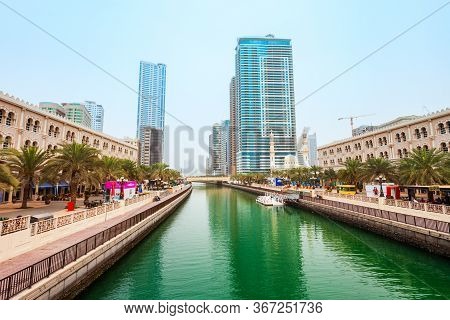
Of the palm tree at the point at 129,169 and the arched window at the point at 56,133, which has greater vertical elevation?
the arched window at the point at 56,133

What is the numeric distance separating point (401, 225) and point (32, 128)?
54740 mm

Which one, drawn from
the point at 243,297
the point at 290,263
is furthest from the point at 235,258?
the point at 243,297

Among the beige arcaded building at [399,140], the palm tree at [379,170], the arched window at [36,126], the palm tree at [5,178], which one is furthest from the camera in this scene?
the beige arcaded building at [399,140]

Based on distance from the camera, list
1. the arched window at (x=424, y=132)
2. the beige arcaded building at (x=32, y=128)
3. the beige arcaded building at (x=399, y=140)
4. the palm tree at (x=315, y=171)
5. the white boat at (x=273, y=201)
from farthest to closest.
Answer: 1. the palm tree at (x=315, y=171)
2. the white boat at (x=273, y=201)
3. the arched window at (x=424, y=132)
4. the beige arcaded building at (x=399, y=140)
5. the beige arcaded building at (x=32, y=128)

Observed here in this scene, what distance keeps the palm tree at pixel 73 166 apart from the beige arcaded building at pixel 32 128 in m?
6.11

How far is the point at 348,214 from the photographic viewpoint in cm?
3656

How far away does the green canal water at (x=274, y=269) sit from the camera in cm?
1574

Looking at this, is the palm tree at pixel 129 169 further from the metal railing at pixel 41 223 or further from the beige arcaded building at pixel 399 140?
the beige arcaded building at pixel 399 140

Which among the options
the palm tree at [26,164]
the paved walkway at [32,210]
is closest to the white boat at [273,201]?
the paved walkway at [32,210]

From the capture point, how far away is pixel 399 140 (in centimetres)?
6162

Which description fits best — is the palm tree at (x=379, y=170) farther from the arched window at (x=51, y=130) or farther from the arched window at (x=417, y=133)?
the arched window at (x=51, y=130)


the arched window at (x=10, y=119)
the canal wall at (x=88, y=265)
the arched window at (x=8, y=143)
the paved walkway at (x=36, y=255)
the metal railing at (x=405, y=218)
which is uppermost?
the arched window at (x=10, y=119)

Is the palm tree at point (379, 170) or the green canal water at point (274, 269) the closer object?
the green canal water at point (274, 269)
